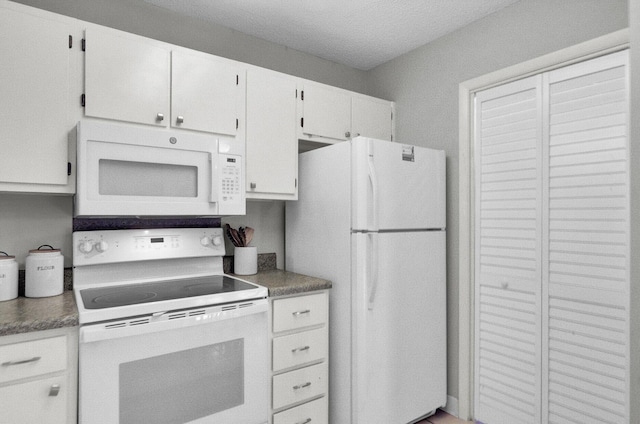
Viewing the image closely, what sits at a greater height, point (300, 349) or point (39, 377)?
point (39, 377)

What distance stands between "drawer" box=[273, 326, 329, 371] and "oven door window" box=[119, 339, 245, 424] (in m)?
0.22

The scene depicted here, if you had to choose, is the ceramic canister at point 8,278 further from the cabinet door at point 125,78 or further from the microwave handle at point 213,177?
the microwave handle at point 213,177

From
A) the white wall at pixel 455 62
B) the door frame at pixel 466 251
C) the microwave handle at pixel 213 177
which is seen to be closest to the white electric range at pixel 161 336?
the microwave handle at pixel 213 177

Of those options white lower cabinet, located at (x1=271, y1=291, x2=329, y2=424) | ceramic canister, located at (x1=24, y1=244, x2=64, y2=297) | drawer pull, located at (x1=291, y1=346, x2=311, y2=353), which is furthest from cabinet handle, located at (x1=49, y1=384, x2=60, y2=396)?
drawer pull, located at (x1=291, y1=346, x2=311, y2=353)

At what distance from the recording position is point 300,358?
209 centimetres

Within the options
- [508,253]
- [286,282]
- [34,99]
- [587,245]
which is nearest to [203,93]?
[34,99]

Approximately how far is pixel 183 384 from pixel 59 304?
2.02ft

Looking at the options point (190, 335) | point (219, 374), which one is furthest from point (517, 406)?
point (190, 335)

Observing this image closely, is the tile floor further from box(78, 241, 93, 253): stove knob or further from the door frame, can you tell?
box(78, 241, 93, 253): stove knob

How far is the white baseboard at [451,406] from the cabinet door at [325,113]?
1816mm

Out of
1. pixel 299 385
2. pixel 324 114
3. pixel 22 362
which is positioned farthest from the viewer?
pixel 324 114

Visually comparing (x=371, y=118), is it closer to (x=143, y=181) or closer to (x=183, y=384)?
(x=143, y=181)

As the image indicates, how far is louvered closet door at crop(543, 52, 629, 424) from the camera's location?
5.92ft

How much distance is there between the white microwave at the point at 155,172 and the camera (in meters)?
1.74
